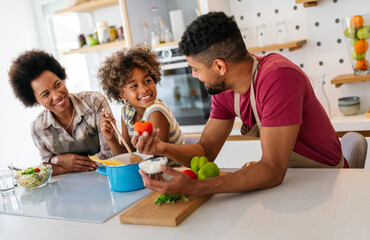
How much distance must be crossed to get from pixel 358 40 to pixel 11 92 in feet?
10.3

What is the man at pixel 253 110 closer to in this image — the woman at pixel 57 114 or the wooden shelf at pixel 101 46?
the woman at pixel 57 114

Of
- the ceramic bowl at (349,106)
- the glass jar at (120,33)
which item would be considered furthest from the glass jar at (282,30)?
the glass jar at (120,33)

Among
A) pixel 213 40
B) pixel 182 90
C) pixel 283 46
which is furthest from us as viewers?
pixel 182 90

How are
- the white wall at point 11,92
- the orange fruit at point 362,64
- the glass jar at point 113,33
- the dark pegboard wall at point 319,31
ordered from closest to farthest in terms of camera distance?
the orange fruit at point 362,64 → the dark pegboard wall at point 319,31 → the glass jar at point 113,33 → the white wall at point 11,92

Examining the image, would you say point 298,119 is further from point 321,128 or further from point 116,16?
point 116,16

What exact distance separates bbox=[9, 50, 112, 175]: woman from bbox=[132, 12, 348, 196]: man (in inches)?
27.0

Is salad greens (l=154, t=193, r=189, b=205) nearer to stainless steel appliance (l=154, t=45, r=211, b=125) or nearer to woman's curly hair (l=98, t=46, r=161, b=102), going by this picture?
woman's curly hair (l=98, t=46, r=161, b=102)

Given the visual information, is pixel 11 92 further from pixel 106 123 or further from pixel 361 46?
pixel 361 46

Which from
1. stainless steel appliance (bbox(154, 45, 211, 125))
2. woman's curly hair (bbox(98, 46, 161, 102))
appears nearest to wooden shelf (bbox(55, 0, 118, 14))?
stainless steel appliance (bbox(154, 45, 211, 125))

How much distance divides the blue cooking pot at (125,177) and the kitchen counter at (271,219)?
0.75 ft

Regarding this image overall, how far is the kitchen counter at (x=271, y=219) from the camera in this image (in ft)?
3.18

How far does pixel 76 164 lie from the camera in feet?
6.19

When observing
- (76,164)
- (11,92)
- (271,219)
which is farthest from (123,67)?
(11,92)

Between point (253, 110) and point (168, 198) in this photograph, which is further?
point (253, 110)
